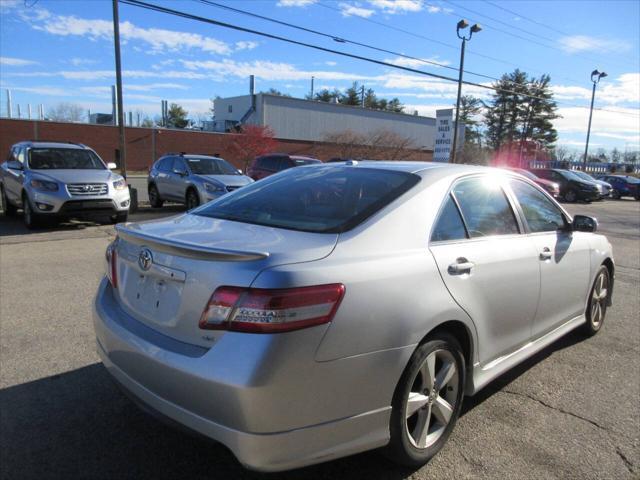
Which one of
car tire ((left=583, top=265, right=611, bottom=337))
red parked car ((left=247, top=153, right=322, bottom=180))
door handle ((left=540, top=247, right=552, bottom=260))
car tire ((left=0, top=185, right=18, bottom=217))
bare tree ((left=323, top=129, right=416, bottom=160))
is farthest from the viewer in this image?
bare tree ((left=323, top=129, right=416, bottom=160))

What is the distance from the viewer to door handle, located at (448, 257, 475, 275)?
2.75 metres

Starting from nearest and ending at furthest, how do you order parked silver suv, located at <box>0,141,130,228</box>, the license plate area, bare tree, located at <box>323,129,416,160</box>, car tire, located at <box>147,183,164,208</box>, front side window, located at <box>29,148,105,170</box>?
the license plate area → parked silver suv, located at <box>0,141,130,228</box> → front side window, located at <box>29,148,105,170</box> → car tire, located at <box>147,183,164,208</box> → bare tree, located at <box>323,129,416,160</box>

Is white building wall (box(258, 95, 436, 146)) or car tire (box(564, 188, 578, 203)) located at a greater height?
white building wall (box(258, 95, 436, 146))

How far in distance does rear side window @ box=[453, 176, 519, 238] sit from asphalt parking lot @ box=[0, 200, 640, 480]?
120 centimetres

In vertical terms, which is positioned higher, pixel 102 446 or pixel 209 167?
pixel 209 167

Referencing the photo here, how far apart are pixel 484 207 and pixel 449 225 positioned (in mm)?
549

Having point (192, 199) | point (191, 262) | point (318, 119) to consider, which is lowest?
point (192, 199)

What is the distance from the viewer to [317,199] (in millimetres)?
3113

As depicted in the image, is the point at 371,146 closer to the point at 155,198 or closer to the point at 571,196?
the point at 571,196

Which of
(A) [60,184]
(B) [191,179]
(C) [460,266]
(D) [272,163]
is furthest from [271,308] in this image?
(D) [272,163]

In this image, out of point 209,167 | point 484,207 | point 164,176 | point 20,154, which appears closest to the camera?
point 484,207

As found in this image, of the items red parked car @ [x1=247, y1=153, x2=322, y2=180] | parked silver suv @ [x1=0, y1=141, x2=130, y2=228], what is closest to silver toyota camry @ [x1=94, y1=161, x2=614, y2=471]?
parked silver suv @ [x1=0, y1=141, x2=130, y2=228]

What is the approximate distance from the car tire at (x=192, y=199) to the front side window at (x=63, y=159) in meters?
2.51

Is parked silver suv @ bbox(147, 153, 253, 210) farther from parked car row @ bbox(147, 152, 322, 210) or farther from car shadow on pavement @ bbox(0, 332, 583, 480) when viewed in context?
car shadow on pavement @ bbox(0, 332, 583, 480)
